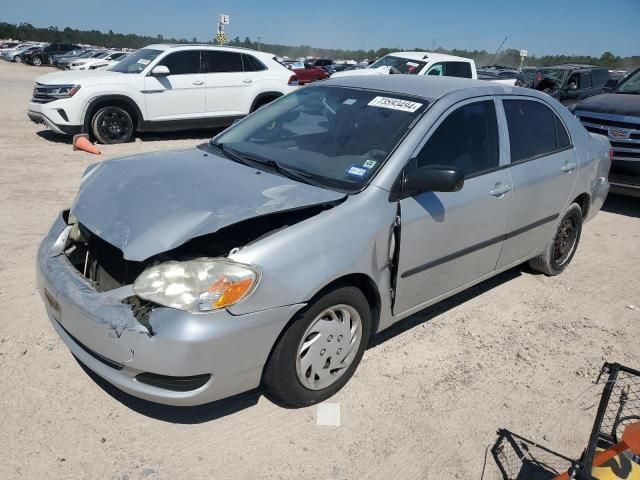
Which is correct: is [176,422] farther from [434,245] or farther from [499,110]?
[499,110]

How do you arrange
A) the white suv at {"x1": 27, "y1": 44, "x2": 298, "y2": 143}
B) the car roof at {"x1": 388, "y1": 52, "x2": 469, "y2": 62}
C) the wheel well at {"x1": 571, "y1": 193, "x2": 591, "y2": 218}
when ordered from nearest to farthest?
the wheel well at {"x1": 571, "y1": 193, "x2": 591, "y2": 218}, the white suv at {"x1": 27, "y1": 44, "x2": 298, "y2": 143}, the car roof at {"x1": 388, "y1": 52, "x2": 469, "y2": 62}

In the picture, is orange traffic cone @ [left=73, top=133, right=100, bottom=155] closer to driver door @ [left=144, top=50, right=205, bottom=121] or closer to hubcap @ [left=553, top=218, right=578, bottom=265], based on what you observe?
driver door @ [left=144, top=50, right=205, bottom=121]

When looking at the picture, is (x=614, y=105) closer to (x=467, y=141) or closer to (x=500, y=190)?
(x=500, y=190)

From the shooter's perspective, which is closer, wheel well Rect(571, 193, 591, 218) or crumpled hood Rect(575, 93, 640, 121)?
wheel well Rect(571, 193, 591, 218)

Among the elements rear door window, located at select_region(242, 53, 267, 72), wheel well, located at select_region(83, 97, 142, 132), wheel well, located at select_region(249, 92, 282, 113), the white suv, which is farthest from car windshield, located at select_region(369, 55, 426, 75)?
wheel well, located at select_region(83, 97, 142, 132)

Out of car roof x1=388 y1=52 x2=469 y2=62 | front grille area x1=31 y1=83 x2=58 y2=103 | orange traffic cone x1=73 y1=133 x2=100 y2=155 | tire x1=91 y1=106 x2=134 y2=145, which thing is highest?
car roof x1=388 y1=52 x2=469 y2=62

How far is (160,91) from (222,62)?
4.69 ft

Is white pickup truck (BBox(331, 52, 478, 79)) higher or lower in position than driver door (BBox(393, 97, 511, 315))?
higher

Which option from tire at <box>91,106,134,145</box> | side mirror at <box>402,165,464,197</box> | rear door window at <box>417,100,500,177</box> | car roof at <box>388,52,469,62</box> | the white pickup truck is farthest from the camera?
car roof at <box>388,52,469,62</box>

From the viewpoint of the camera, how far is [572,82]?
46.0 ft

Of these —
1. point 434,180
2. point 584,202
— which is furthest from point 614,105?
point 434,180

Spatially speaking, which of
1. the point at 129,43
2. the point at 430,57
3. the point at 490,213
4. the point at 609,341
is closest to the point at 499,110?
the point at 490,213

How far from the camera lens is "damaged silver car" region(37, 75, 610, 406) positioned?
98.9 inches

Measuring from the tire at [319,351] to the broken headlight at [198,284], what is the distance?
38 centimetres
